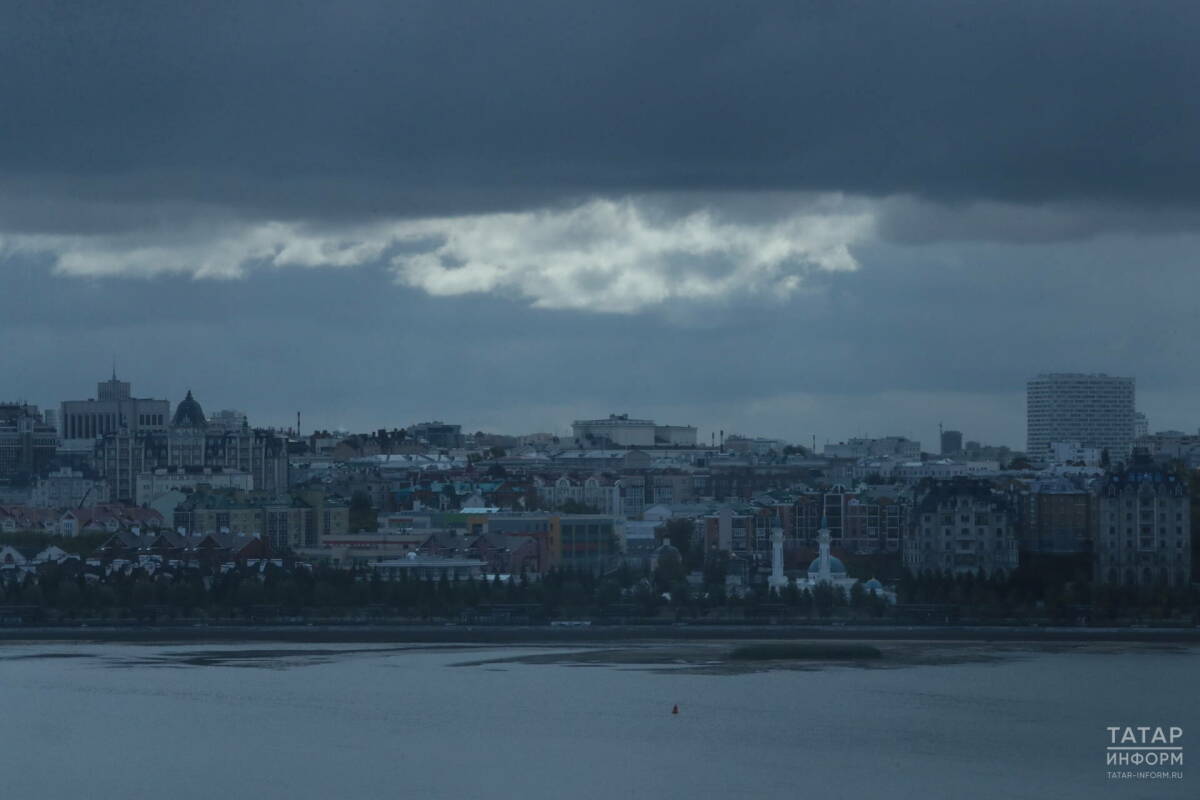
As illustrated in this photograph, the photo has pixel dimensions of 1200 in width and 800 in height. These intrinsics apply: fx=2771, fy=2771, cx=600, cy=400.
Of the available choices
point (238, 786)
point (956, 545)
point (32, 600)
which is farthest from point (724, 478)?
point (238, 786)

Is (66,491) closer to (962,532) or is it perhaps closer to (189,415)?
(189,415)

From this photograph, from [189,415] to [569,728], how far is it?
82.2m

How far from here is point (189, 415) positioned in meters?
Result: 117

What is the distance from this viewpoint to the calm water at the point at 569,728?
32156 mm

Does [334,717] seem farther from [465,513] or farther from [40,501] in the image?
[40,501]

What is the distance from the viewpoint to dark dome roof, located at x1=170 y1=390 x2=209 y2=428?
11606 cm

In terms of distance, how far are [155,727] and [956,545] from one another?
32164 millimetres

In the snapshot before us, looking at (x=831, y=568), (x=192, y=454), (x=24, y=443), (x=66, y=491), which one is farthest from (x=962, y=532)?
(x=24, y=443)

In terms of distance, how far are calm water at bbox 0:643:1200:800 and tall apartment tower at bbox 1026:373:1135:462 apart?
101713 millimetres

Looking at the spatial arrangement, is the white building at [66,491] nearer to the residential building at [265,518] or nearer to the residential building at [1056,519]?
the residential building at [265,518]

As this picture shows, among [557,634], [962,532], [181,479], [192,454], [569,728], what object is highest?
[192,454]

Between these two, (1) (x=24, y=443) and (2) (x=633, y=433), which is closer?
(1) (x=24, y=443)

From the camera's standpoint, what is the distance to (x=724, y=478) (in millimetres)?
115688

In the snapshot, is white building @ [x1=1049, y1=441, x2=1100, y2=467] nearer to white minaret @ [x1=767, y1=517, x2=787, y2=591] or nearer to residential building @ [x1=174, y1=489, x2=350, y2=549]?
residential building @ [x1=174, y1=489, x2=350, y2=549]
